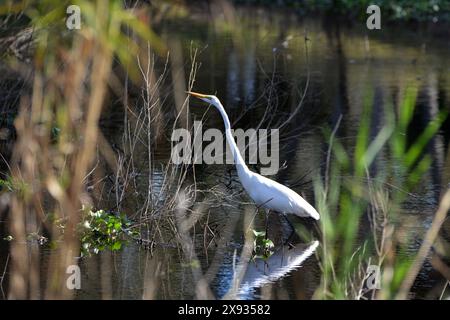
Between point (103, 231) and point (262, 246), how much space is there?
100 cm

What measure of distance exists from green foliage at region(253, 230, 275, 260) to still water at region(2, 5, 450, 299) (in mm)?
53

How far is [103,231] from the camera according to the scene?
619 centimetres

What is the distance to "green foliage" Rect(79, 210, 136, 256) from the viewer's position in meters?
6.10

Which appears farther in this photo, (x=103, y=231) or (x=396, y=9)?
(x=396, y=9)

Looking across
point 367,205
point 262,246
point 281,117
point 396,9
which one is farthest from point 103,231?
point 396,9

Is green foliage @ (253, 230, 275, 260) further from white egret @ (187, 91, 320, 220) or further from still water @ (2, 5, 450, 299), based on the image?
white egret @ (187, 91, 320, 220)

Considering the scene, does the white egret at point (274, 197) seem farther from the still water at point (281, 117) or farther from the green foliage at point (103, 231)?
the green foliage at point (103, 231)

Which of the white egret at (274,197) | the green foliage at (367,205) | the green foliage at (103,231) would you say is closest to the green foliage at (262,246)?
the white egret at (274,197)

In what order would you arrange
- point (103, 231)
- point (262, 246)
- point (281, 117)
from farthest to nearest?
point (281, 117) < point (103, 231) < point (262, 246)

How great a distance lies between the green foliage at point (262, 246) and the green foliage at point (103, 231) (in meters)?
0.79

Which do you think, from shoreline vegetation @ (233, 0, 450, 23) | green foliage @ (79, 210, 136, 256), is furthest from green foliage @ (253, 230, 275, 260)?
shoreline vegetation @ (233, 0, 450, 23)

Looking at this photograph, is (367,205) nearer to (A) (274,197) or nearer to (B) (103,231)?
(A) (274,197)
